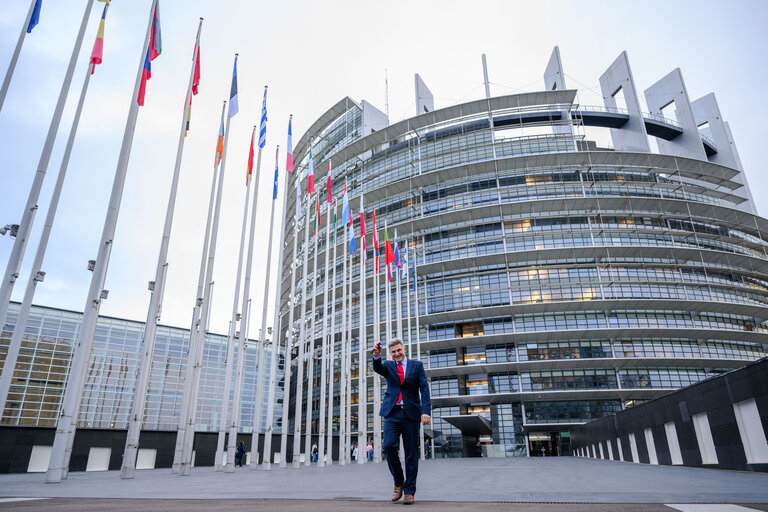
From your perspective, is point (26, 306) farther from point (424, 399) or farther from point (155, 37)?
point (424, 399)

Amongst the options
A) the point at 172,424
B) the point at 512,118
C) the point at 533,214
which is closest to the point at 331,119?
the point at 512,118

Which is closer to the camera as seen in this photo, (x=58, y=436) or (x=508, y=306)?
(x=58, y=436)

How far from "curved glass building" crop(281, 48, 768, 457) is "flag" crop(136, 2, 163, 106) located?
25347 mm

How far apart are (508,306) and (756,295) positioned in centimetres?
2783

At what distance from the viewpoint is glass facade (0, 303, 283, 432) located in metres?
38.6

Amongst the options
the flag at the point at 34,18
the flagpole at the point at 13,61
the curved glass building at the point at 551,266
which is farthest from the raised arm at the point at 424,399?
the curved glass building at the point at 551,266

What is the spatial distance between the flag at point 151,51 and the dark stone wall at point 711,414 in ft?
52.3

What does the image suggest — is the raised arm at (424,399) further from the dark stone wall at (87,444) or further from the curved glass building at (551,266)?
the curved glass building at (551,266)

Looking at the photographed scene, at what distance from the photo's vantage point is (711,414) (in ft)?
32.8

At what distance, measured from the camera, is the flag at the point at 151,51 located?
13.1m

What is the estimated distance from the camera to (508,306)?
131ft

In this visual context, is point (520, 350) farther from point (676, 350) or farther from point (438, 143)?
point (438, 143)

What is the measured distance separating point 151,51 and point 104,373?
1527 inches

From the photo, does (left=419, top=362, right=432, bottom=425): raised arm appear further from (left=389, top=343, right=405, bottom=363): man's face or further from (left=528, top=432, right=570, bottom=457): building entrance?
(left=528, top=432, right=570, bottom=457): building entrance
